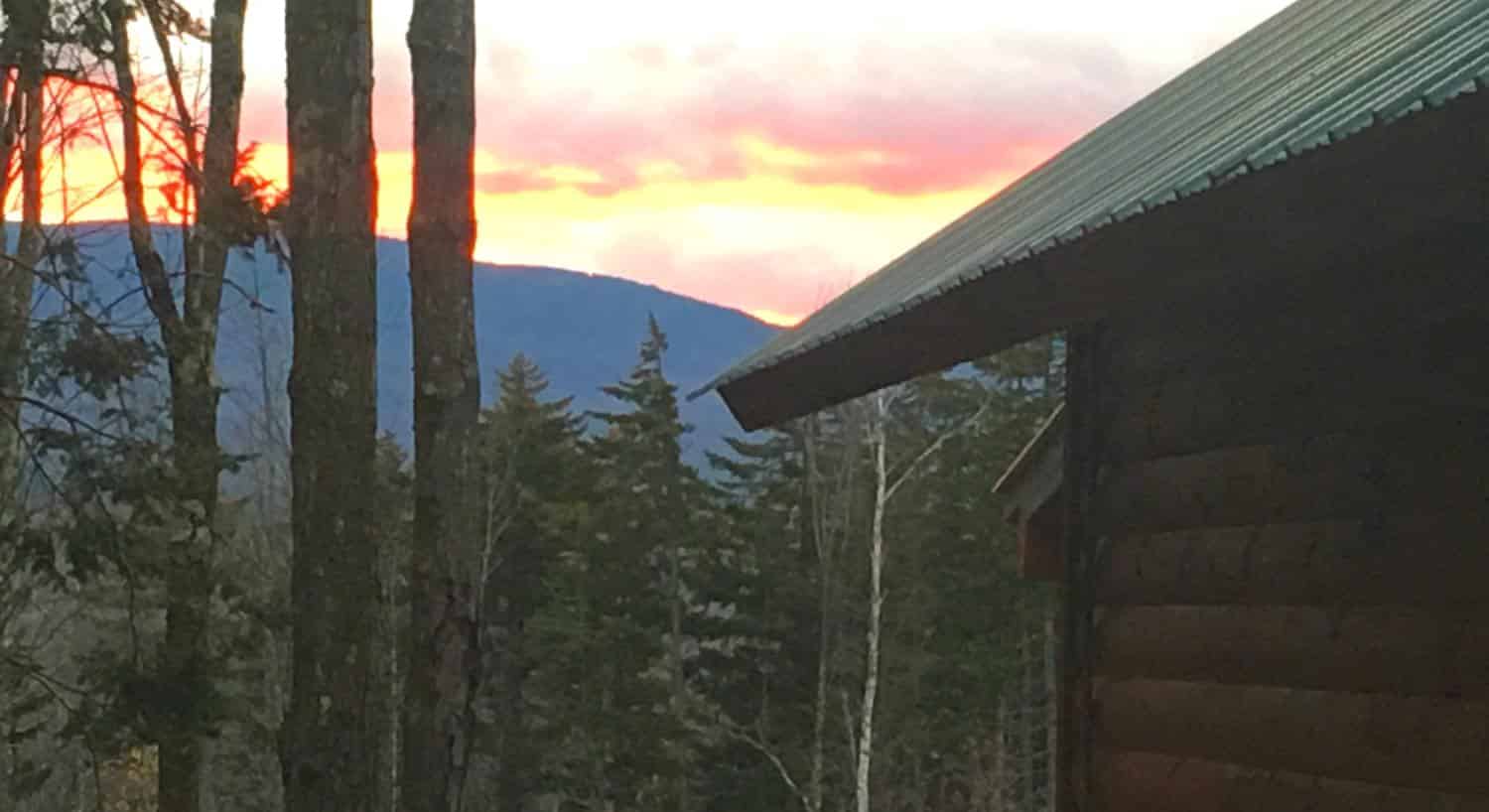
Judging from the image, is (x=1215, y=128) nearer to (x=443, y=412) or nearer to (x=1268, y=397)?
(x=1268, y=397)

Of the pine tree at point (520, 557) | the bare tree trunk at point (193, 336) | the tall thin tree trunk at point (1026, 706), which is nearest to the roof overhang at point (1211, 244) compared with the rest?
the bare tree trunk at point (193, 336)

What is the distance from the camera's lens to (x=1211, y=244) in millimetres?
3865

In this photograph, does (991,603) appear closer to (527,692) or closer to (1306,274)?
(527,692)

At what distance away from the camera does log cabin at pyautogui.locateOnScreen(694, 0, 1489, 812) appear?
3502mm

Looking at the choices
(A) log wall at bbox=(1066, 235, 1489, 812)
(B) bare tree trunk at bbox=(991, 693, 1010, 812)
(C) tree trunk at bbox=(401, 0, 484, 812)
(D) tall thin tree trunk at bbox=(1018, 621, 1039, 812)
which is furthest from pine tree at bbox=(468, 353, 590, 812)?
(A) log wall at bbox=(1066, 235, 1489, 812)

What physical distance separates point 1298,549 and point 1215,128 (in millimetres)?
1242

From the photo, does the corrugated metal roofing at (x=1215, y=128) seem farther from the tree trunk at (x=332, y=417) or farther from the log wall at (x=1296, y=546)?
the tree trunk at (x=332, y=417)

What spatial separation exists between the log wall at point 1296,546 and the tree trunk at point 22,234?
5456 mm

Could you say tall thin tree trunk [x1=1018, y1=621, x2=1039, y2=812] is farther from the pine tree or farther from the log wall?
the log wall

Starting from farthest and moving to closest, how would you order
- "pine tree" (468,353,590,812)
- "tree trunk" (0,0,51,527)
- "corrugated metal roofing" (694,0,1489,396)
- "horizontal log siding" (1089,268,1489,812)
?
1. "pine tree" (468,353,590,812)
2. "tree trunk" (0,0,51,527)
3. "horizontal log siding" (1089,268,1489,812)
4. "corrugated metal roofing" (694,0,1489,396)

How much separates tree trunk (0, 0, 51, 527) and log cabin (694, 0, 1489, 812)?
521 centimetres

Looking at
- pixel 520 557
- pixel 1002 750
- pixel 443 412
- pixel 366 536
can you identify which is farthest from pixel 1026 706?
pixel 366 536

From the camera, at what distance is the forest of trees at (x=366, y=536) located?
23.3ft

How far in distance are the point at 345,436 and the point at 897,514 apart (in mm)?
27886
